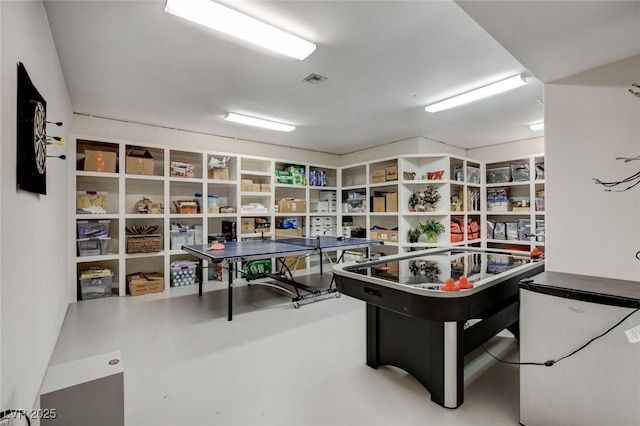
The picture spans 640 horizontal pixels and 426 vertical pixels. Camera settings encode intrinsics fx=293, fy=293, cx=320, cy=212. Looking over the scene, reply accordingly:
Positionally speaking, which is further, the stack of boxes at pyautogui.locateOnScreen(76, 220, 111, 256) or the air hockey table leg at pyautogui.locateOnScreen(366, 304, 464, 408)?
the stack of boxes at pyautogui.locateOnScreen(76, 220, 111, 256)

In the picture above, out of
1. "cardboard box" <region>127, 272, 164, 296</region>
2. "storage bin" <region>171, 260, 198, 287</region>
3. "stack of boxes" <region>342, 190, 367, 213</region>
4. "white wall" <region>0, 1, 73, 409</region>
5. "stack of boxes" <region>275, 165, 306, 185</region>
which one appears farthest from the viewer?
"stack of boxes" <region>342, 190, 367, 213</region>

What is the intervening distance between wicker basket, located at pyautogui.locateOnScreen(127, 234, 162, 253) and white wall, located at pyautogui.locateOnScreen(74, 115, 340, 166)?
5.06ft

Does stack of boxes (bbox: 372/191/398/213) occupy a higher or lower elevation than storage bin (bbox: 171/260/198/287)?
higher

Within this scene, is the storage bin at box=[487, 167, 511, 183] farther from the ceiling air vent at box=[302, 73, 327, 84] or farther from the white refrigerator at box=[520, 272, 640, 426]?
the white refrigerator at box=[520, 272, 640, 426]

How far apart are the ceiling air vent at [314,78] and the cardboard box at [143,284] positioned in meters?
3.75

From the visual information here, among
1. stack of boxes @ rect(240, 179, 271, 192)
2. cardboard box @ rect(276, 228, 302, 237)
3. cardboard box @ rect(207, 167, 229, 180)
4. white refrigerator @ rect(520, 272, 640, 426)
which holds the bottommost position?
white refrigerator @ rect(520, 272, 640, 426)

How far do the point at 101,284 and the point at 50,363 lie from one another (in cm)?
217

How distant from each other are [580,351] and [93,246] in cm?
541

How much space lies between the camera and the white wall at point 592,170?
164 centimetres

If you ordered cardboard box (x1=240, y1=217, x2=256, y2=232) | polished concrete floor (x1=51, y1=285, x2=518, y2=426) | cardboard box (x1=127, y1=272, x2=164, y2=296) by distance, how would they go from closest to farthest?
1. polished concrete floor (x1=51, y1=285, x2=518, y2=426)
2. cardboard box (x1=127, y1=272, x2=164, y2=296)
3. cardboard box (x1=240, y1=217, x2=256, y2=232)

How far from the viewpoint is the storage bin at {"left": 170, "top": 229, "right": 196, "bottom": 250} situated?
4961mm

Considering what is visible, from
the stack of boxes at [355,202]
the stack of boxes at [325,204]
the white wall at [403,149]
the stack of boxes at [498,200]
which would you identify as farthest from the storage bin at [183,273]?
the stack of boxes at [498,200]

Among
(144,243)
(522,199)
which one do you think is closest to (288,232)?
(144,243)

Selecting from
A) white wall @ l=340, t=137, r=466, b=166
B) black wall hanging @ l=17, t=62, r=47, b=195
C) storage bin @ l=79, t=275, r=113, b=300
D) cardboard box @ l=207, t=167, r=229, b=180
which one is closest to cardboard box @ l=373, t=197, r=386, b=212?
white wall @ l=340, t=137, r=466, b=166
